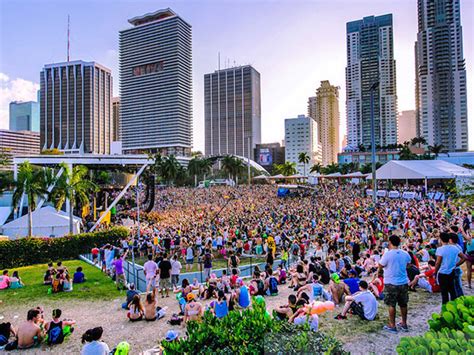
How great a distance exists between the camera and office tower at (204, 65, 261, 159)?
15862 cm

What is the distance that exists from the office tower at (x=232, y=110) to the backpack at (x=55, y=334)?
149610 millimetres

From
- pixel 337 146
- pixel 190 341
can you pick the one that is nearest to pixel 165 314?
pixel 190 341

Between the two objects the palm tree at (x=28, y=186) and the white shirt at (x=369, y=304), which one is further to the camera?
the palm tree at (x=28, y=186)

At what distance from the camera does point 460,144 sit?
10300 cm

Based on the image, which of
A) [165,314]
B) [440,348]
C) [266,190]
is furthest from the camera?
[266,190]

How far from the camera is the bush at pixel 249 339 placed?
10.4 ft

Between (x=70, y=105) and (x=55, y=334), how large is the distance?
15255 cm

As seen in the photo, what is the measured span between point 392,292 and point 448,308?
1.74 m

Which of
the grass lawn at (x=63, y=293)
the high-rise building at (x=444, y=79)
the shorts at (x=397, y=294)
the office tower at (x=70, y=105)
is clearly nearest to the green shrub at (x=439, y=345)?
the shorts at (x=397, y=294)

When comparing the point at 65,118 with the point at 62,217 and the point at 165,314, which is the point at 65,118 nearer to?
the point at 62,217

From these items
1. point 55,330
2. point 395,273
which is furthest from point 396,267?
point 55,330

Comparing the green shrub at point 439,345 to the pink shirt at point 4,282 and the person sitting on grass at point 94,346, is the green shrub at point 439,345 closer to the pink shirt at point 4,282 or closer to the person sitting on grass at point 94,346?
the person sitting on grass at point 94,346

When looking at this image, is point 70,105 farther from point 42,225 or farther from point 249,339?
point 249,339

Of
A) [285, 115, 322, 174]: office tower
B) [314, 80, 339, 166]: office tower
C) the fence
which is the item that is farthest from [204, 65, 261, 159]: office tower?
the fence
